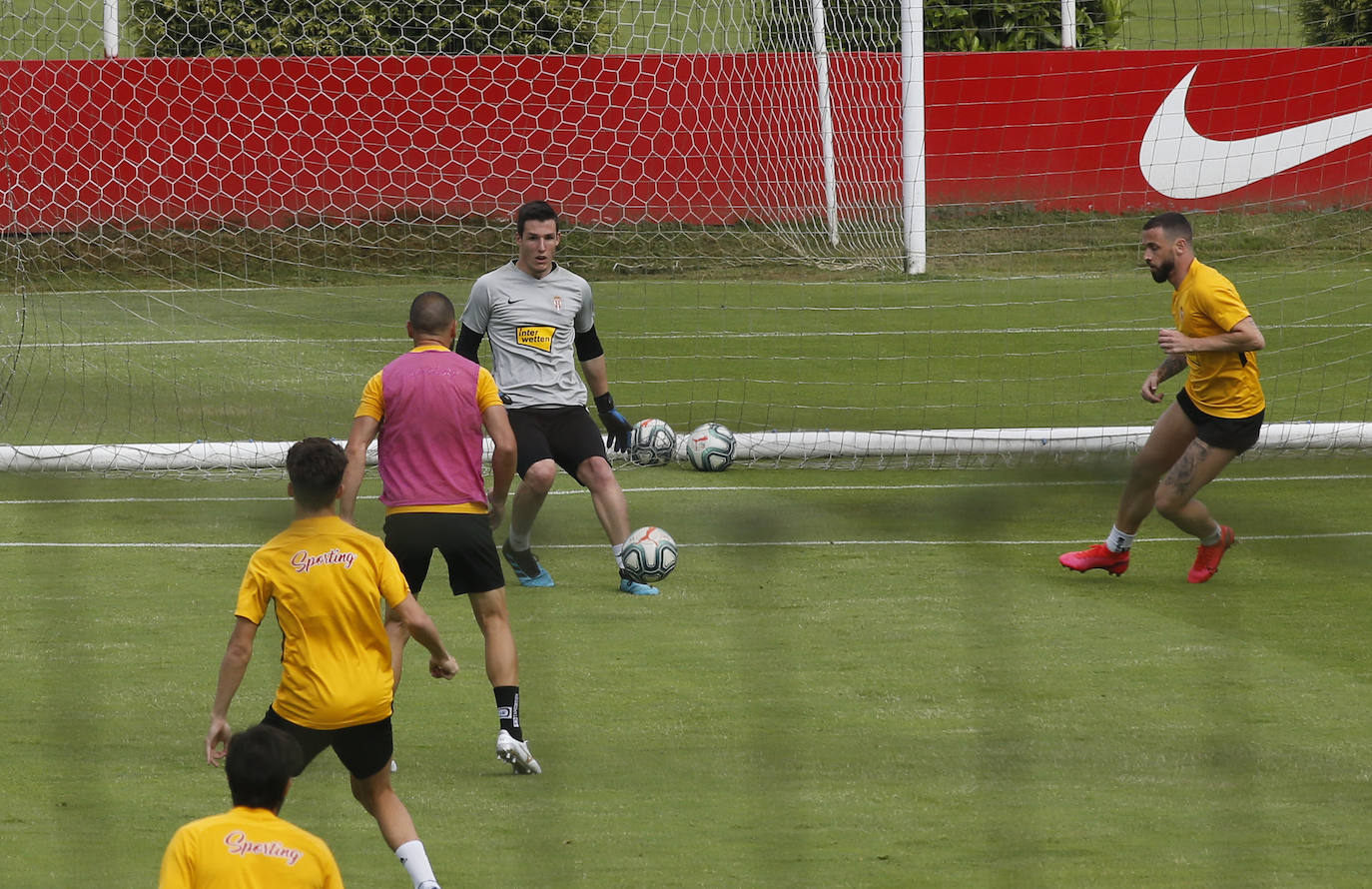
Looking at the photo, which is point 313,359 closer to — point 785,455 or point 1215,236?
point 785,455

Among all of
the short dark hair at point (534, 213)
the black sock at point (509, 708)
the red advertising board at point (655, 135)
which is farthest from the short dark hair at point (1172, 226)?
the red advertising board at point (655, 135)

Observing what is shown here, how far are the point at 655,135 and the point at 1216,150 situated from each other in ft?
22.1

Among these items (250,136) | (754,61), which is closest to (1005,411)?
(754,61)

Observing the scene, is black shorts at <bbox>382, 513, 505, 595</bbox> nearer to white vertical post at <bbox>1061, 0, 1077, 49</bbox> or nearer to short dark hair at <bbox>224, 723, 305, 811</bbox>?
short dark hair at <bbox>224, 723, 305, 811</bbox>

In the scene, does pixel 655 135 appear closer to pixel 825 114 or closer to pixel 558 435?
pixel 825 114

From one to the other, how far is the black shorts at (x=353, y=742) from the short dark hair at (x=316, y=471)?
24.3 inches

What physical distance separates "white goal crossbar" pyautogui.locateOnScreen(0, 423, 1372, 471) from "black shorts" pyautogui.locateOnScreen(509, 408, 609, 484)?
9.65ft

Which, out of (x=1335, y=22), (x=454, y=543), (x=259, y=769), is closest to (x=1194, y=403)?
(x=454, y=543)

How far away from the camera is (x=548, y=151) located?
1844cm

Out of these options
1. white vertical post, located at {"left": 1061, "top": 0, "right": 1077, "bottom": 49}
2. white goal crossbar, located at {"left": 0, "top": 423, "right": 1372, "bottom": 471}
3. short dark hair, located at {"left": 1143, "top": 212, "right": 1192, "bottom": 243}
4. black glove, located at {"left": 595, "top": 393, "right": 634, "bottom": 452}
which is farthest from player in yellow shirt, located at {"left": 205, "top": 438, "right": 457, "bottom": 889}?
white vertical post, located at {"left": 1061, "top": 0, "right": 1077, "bottom": 49}

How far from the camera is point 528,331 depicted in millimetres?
8492

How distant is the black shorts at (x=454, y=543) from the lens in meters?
6.12

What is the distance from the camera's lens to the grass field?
5.21 meters

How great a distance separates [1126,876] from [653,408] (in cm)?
915
